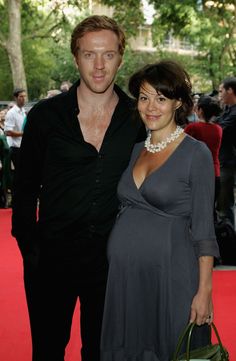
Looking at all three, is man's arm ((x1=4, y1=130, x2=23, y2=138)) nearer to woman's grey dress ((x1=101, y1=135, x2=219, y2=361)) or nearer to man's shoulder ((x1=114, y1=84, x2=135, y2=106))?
man's shoulder ((x1=114, y1=84, x2=135, y2=106))

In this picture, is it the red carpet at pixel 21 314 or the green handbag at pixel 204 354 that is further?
the red carpet at pixel 21 314

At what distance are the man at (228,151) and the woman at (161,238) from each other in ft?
13.2

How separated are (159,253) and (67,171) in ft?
1.70

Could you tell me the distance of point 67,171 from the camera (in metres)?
2.51

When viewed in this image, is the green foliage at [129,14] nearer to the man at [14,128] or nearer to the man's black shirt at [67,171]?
the man at [14,128]

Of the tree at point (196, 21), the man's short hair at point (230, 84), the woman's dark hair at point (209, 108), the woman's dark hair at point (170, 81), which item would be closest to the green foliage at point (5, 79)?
the tree at point (196, 21)

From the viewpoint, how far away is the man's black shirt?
2498 mm

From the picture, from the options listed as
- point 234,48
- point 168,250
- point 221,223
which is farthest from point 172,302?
point 234,48

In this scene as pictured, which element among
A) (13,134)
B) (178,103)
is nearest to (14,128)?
(13,134)

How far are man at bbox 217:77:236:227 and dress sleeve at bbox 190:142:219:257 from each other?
4.18m

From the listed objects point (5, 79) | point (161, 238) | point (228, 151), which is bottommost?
point (5, 79)

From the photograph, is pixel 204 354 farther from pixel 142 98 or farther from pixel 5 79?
pixel 5 79

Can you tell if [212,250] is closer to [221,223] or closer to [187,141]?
[187,141]

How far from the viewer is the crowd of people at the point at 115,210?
92.0 inches
